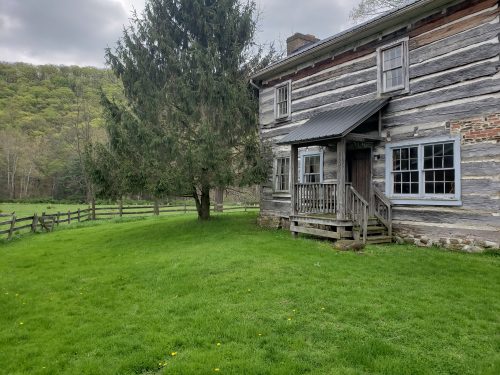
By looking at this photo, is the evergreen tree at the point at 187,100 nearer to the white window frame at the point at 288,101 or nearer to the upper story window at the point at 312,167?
the white window frame at the point at 288,101

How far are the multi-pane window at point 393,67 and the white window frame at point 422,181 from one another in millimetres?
1761

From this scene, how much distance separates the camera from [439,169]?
9.68m

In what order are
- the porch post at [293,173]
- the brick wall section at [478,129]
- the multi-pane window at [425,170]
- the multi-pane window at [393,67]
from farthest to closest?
the porch post at [293,173]
the multi-pane window at [393,67]
the multi-pane window at [425,170]
the brick wall section at [478,129]

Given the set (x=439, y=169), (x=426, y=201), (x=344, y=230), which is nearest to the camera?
(x=439, y=169)

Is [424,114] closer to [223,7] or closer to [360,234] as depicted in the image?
[360,234]

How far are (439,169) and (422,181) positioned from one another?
575 millimetres

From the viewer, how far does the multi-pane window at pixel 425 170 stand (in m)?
9.49

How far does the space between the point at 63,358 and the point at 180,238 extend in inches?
357

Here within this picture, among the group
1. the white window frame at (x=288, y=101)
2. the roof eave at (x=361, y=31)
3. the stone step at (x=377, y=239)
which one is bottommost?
the stone step at (x=377, y=239)

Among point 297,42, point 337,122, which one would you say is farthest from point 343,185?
point 297,42

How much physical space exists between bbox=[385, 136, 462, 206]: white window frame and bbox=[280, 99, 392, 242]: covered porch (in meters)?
0.39

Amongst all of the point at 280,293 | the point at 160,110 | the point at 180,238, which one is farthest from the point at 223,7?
the point at 280,293

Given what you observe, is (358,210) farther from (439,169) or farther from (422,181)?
(439,169)

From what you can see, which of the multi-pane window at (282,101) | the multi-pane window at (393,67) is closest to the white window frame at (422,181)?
the multi-pane window at (393,67)
